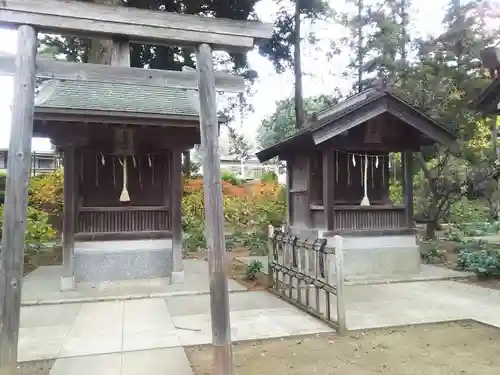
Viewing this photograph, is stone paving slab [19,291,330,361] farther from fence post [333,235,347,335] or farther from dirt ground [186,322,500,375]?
dirt ground [186,322,500,375]

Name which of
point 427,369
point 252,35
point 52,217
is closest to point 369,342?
point 427,369

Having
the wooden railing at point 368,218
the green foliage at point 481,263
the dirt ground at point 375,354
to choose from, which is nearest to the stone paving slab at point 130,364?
the dirt ground at point 375,354

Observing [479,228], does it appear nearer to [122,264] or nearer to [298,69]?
[298,69]

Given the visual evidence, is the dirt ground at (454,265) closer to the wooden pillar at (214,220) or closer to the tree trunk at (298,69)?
the wooden pillar at (214,220)

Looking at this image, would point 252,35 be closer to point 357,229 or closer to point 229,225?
point 357,229

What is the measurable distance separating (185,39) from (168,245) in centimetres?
581

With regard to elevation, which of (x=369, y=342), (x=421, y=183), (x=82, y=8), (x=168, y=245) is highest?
(x=82, y=8)

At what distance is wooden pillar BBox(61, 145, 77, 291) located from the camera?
29.1ft

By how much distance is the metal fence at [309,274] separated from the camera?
19.5 ft

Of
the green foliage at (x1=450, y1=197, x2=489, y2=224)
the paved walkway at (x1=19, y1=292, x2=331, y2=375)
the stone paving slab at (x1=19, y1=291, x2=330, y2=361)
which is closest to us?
the paved walkway at (x1=19, y1=292, x2=331, y2=375)

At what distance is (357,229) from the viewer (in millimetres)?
10359

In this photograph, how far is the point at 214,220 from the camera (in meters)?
4.41

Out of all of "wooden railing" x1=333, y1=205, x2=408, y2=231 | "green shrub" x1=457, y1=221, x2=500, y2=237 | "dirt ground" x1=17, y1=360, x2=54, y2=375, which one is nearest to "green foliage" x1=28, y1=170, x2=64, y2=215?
"wooden railing" x1=333, y1=205, x2=408, y2=231

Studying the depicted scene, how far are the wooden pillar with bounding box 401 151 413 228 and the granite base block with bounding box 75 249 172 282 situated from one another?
18.4 ft
